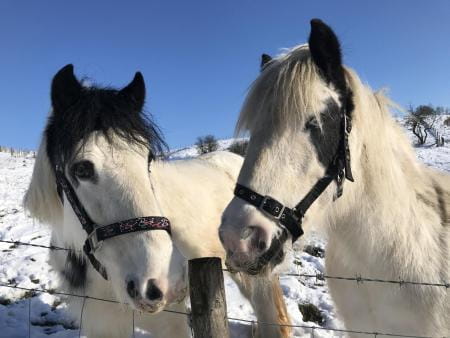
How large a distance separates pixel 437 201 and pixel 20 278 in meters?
5.66

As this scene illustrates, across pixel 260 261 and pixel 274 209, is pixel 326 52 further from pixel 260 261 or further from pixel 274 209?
pixel 260 261

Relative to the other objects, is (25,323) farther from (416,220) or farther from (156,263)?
(416,220)

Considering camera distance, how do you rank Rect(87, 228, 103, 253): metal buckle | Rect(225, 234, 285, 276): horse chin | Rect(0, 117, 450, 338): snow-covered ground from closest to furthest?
Rect(225, 234, 285, 276): horse chin, Rect(87, 228, 103, 253): metal buckle, Rect(0, 117, 450, 338): snow-covered ground

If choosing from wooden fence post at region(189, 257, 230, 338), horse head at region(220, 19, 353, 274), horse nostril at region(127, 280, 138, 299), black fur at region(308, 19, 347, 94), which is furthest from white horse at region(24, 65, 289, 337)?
black fur at region(308, 19, 347, 94)

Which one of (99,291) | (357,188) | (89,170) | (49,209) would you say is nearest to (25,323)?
(99,291)

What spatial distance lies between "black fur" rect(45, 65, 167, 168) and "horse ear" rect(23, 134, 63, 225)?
109 millimetres

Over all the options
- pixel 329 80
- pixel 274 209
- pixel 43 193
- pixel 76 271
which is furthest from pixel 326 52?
pixel 76 271

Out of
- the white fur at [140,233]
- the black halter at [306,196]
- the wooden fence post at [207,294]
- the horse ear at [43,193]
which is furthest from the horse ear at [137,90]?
the wooden fence post at [207,294]

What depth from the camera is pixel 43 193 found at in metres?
2.77

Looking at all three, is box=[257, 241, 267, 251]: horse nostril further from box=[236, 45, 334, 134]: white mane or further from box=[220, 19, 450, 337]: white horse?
box=[236, 45, 334, 134]: white mane

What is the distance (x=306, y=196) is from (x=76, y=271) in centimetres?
205

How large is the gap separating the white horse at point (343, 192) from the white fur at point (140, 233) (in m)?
0.49

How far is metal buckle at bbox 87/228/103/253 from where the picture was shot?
2.17 metres

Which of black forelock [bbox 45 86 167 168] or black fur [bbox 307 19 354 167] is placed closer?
black fur [bbox 307 19 354 167]
